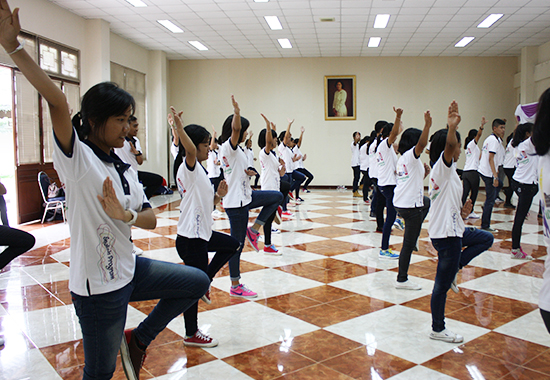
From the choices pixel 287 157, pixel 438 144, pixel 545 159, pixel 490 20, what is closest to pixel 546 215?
pixel 545 159

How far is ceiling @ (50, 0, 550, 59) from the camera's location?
921 centimetres

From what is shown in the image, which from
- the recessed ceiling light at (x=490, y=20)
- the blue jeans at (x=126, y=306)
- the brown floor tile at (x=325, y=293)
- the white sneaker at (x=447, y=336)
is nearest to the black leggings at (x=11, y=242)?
the blue jeans at (x=126, y=306)

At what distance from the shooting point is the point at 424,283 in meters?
4.07

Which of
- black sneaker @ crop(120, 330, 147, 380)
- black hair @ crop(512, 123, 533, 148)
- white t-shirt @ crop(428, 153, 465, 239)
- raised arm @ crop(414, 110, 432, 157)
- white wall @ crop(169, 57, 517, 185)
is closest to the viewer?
black sneaker @ crop(120, 330, 147, 380)

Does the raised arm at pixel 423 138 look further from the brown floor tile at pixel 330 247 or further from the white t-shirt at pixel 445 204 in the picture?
the brown floor tile at pixel 330 247

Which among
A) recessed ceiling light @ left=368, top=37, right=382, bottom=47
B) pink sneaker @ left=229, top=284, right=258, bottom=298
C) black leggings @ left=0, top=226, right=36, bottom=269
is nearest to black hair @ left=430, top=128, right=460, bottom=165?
pink sneaker @ left=229, top=284, right=258, bottom=298

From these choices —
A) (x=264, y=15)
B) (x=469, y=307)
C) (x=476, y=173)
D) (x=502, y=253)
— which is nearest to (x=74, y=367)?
(x=469, y=307)

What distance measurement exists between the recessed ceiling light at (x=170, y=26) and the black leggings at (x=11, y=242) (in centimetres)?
849

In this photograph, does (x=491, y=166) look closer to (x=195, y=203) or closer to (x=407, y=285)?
(x=407, y=285)

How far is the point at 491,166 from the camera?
21.6 ft

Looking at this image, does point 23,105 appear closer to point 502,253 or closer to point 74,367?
point 74,367

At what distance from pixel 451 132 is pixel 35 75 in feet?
7.52

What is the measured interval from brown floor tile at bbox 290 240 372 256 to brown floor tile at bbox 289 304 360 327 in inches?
73.9

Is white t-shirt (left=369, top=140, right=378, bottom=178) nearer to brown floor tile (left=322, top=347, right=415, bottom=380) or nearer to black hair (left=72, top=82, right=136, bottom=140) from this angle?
brown floor tile (left=322, top=347, right=415, bottom=380)
